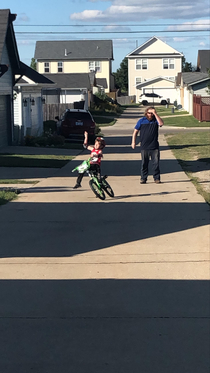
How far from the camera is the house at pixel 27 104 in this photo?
79.9ft

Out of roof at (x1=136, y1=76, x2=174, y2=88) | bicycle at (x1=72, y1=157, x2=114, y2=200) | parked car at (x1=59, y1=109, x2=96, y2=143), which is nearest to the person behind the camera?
bicycle at (x1=72, y1=157, x2=114, y2=200)

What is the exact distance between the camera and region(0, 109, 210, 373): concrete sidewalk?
14.9 feet

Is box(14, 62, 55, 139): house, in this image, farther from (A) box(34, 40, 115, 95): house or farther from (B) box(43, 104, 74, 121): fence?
(A) box(34, 40, 115, 95): house

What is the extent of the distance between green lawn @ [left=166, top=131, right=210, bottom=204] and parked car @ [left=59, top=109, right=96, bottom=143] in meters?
3.95

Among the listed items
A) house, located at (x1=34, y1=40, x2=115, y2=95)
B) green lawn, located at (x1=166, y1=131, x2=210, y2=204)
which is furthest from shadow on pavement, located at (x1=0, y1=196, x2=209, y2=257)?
house, located at (x1=34, y1=40, x2=115, y2=95)

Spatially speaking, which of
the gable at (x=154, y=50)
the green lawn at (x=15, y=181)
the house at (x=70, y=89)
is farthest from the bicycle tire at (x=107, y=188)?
the gable at (x=154, y=50)

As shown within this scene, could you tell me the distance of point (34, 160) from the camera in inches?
714

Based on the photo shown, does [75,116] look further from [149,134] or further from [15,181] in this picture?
[149,134]

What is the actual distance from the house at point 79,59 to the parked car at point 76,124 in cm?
5905

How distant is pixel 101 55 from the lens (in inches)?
3371

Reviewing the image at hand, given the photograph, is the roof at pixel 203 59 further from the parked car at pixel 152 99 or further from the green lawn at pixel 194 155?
the green lawn at pixel 194 155
